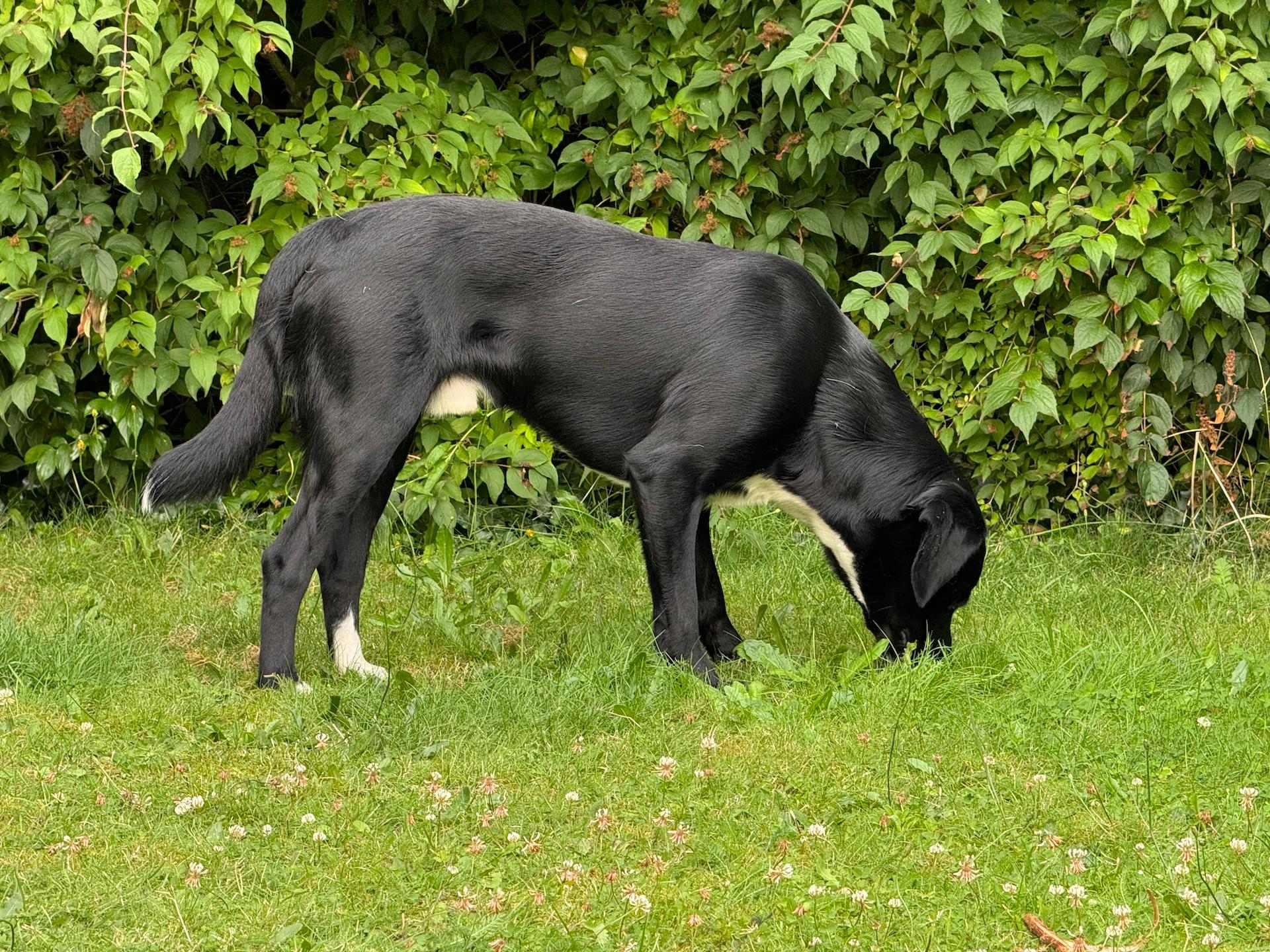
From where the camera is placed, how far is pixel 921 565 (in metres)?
3.95

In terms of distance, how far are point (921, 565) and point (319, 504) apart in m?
1.63

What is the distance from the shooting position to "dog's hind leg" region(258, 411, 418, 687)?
156 inches

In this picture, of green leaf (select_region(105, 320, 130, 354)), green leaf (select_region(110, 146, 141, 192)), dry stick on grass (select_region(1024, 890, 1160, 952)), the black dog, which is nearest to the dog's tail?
the black dog

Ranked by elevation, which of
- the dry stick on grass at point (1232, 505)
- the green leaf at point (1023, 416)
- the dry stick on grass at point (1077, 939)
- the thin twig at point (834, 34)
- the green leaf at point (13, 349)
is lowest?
the dry stick on grass at point (1232, 505)

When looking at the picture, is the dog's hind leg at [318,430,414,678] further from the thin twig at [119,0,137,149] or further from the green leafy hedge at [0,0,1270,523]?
the thin twig at [119,0,137,149]

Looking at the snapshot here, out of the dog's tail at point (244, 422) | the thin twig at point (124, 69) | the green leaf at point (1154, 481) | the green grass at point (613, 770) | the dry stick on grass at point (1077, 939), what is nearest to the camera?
the dry stick on grass at point (1077, 939)

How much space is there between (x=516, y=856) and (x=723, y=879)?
0.43 m

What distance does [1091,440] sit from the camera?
5.64 meters

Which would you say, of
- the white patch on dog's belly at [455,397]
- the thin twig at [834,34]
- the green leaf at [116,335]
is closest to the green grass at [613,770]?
the white patch on dog's belly at [455,397]

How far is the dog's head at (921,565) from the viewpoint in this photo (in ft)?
13.0

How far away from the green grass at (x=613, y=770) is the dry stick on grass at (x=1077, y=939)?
0.03m

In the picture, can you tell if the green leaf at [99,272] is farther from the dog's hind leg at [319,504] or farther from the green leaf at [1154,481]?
the green leaf at [1154,481]

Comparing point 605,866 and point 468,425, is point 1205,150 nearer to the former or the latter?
point 468,425

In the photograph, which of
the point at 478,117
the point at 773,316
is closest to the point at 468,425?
the point at 478,117
